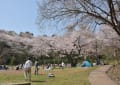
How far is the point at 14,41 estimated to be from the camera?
3354 inches

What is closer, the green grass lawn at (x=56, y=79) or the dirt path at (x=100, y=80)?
the dirt path at (x=100, y=80)

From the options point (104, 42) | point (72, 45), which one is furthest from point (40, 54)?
point (104, 42)

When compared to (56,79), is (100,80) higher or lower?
lower

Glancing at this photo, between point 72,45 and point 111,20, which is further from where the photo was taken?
point 72,45

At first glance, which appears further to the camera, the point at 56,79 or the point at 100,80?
the point at 56,79

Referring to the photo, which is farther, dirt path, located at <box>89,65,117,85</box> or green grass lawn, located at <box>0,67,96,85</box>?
green grass lawn, located at <box>0,67,96,85</box>

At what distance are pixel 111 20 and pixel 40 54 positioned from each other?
208 feet

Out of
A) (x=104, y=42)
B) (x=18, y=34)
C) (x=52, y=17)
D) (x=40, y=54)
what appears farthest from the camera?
(x=18, y=34)

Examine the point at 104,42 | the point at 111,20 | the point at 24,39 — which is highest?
the point at 24,39

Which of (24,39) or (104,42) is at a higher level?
(24,39)

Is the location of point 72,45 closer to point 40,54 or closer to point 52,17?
point 40,54

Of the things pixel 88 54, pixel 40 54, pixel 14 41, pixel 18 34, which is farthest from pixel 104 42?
pixel 18 34

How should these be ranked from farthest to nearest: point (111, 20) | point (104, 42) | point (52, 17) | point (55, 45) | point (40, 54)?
point (40, 54) → point (55, 45) → point (104, 42) → point (52, 17) → point (111, 20)

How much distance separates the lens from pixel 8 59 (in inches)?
3118
